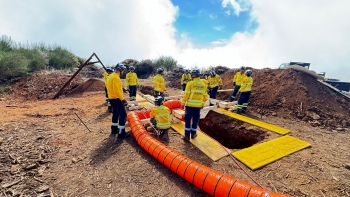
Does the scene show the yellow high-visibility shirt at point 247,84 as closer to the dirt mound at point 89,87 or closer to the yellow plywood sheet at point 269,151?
the yellow plywood sheet at point 269,151

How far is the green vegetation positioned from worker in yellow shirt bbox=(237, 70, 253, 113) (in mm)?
13025

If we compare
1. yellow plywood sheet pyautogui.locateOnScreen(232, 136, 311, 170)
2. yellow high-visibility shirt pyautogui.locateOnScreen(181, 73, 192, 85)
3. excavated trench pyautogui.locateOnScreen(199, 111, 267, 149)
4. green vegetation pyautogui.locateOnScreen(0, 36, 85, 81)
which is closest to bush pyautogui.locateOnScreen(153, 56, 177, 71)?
green vegetation pyautogui.locateOnScreen(0, 36, 85, 81)

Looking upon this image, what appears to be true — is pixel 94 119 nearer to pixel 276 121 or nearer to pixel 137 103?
pixel 137 103

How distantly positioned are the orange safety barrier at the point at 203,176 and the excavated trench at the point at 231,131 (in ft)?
10.4

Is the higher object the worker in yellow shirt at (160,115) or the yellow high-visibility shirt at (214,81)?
the yellow high-visibility shirt at (214,81)

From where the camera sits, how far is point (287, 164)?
412 cm

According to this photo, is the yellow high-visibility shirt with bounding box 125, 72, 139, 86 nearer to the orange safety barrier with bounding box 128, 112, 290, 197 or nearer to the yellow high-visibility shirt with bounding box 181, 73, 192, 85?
the yellow high-visibility shirt with bounding box 181, 73, 192, 85

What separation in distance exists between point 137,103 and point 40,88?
23.7ft

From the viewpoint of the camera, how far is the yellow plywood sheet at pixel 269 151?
420 centimetres

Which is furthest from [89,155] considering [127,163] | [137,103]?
[137,103]

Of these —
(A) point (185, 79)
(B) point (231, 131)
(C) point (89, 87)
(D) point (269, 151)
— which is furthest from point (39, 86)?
(D) point (269, 151)

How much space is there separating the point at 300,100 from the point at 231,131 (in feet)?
11.5

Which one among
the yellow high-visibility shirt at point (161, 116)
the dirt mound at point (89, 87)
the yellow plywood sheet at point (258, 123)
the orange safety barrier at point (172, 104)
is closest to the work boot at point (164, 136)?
the yellow high-visibility shirt at point (161, 116)

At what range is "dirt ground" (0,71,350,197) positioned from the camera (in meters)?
3.48
